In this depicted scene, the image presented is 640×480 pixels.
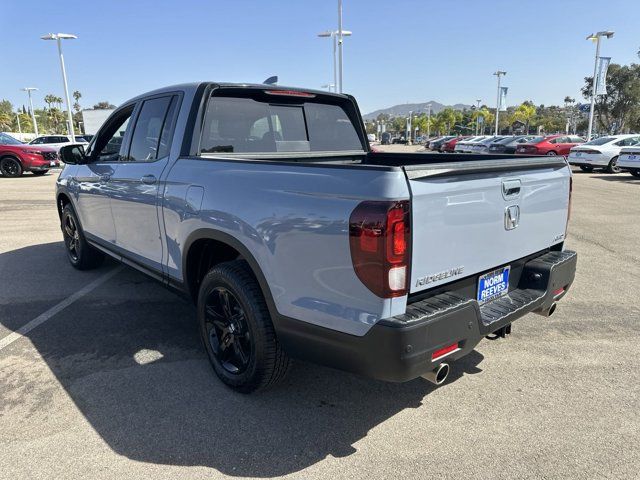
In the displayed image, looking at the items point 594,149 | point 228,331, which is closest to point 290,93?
point 228,331

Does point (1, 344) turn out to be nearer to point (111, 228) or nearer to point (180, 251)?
point (111, 228)

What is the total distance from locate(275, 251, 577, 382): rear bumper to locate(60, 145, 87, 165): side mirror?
359 cm

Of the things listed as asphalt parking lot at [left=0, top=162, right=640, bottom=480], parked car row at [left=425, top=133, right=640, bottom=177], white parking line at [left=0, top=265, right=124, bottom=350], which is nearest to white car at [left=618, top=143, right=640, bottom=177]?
parked car row at [left=425, top=133, right=640, bottom=177]

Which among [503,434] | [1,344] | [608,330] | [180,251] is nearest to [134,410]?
[180,251]

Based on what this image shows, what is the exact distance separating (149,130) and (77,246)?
103 inches

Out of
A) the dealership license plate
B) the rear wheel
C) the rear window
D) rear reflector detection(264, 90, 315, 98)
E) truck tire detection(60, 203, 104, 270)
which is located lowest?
the rear wheel

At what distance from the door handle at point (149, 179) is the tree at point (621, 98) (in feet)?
189

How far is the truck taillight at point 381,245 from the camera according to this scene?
2.11 meters

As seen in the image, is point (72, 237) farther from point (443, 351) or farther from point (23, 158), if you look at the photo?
point (23, 158)

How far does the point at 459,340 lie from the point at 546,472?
0.79m

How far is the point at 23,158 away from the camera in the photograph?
1778 centimetres

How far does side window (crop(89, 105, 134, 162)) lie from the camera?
443 cm

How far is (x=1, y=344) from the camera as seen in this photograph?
385cm

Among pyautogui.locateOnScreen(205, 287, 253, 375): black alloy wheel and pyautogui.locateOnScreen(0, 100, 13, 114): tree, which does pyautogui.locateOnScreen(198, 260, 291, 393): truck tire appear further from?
pyautogui.locateOnScreen(0, 100, 13, 114): tree
